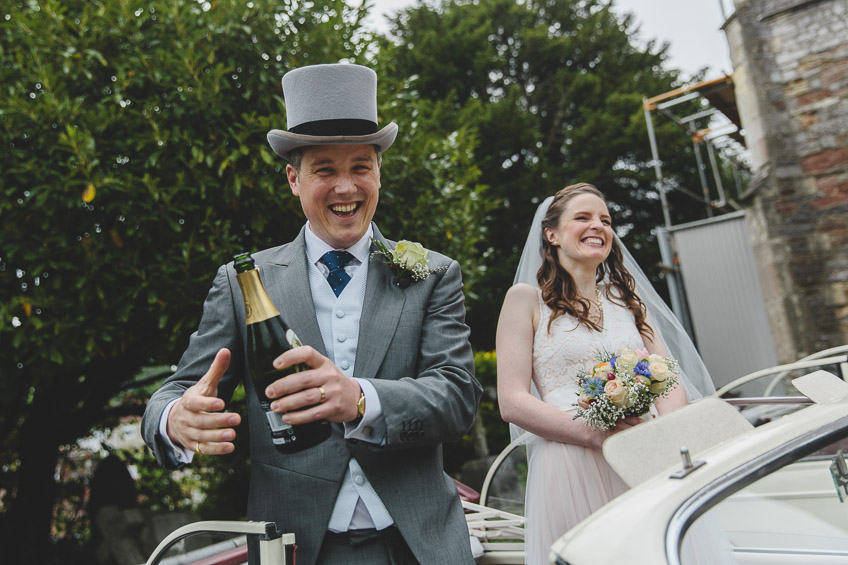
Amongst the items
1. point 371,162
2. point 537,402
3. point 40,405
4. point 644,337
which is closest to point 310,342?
point 371,162

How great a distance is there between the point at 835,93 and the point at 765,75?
2.72ft

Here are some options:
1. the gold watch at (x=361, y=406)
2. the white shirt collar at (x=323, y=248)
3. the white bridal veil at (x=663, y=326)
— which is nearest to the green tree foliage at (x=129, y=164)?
the white bridal veil at (x=663, y=326)

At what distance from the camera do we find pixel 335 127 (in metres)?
1.71

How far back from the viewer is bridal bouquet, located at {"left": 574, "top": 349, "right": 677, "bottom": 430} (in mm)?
2387

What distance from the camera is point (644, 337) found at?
9.83 ft

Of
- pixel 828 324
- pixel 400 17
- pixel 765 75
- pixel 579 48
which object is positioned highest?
pixel 400 17

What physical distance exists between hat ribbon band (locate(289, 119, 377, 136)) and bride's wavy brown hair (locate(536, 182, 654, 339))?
1.48 metres

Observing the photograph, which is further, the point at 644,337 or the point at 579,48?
the point at 579,48

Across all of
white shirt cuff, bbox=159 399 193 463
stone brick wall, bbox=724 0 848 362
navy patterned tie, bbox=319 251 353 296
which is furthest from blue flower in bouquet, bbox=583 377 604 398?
stone brick wall, bbox=724 0 848 362

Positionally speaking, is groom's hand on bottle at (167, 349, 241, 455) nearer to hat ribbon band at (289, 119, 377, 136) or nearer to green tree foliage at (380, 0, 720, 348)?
hat ribbon band at (289, 119, 377, 136)

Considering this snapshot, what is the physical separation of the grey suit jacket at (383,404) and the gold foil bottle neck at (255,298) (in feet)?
0.52

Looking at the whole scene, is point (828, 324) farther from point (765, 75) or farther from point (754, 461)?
point (754, 461)

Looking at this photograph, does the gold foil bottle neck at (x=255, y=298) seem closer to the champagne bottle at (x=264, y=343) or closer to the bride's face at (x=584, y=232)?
the champagne bottle at (x=264, y=343)

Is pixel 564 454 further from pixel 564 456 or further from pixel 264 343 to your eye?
pixel 264 343
